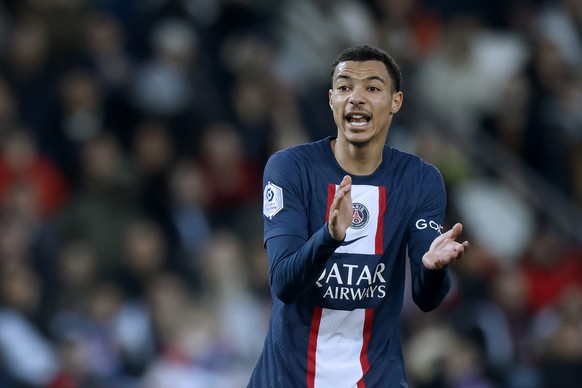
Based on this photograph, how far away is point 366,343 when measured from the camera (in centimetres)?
491

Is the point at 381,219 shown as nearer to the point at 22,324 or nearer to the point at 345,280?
the point at 345,280

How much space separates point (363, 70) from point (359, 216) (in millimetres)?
565

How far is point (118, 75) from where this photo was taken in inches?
421

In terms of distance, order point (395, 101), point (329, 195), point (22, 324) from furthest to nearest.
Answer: point (22, 324) → point (395, 101) → point (329, 195)

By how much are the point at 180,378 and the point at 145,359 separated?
1.00 ft

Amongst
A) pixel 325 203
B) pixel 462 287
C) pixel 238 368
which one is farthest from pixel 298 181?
pixel 462 287

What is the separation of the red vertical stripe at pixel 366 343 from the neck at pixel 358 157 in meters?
0.56

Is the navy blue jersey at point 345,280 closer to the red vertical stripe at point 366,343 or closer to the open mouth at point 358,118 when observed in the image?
the red vertical stripe at point 366,343

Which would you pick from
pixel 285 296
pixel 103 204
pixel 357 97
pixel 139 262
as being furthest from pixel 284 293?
pixel 103 204

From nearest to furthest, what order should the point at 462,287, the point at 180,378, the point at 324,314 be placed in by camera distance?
the point at 324,314 < the point at 180,378 < the point at 462,287

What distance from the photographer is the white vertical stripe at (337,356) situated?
4883mm

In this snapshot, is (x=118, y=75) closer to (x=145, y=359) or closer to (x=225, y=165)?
(x=225, y=165)

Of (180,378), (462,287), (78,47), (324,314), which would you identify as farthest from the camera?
(78,47)

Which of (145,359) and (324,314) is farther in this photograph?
(145,359)
